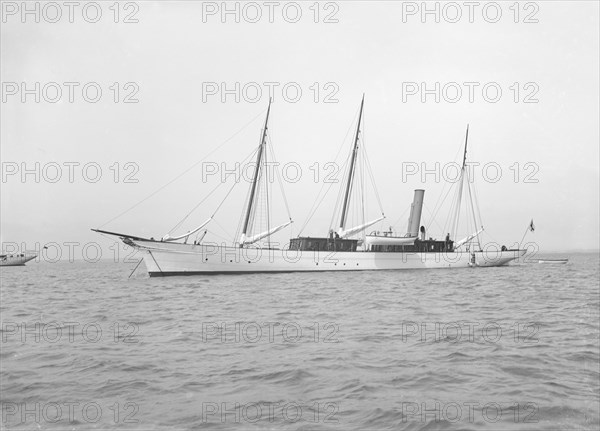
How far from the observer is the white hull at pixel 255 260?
138 feet

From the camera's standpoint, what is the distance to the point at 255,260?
4519cm

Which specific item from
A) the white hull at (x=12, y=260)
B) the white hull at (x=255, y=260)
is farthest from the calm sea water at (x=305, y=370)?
the white hull at (x=12, y=260)

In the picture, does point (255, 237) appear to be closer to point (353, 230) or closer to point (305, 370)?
point (353, 230)

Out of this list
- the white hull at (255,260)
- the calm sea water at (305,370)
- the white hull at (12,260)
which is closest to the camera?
the calm sea water at (305,370)

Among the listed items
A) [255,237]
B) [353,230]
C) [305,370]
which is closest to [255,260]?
[255,237]

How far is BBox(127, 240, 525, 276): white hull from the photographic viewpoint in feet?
138

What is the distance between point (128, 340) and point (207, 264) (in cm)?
3061

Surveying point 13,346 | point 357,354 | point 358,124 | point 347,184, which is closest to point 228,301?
point 13,346

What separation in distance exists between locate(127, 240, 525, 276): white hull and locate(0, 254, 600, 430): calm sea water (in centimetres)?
2397

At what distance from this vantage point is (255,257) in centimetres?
4503

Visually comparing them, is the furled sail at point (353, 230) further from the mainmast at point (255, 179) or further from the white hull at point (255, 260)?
the mainmast at point (255, 179)

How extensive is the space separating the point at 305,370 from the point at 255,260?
36.1 metres

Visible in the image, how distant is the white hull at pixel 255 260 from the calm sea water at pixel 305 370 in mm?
23969

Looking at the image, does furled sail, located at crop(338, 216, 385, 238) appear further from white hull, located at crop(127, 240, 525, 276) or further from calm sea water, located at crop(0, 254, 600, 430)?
calm sea water, located at crop(0, 254, 600, 430)
